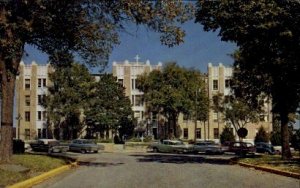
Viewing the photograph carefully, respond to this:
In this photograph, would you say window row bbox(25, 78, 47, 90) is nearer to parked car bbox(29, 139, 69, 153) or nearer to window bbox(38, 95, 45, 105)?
window bbox(38, 95, 45, 105)

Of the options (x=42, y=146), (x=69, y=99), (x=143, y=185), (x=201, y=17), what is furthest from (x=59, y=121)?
(x=143, y=185)

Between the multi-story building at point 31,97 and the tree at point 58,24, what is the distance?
227 feet

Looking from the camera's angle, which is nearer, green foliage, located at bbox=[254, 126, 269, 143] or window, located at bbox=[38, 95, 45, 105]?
window, located at bbox=[38, 95, 45, 105]

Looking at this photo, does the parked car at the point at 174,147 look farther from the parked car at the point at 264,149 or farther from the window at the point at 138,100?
the window at the point at 138,100

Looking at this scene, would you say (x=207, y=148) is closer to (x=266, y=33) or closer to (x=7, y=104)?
(x=266, y=33)

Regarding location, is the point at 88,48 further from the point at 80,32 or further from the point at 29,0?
the point at 29,0

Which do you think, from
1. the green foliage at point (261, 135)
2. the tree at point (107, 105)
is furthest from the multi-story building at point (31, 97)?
the green foliage at point (261, 135)

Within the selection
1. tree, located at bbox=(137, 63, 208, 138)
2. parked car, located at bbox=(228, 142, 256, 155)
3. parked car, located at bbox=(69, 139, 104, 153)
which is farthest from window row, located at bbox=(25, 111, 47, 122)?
parked car, located at bbox=(228, 142, 256, 155)

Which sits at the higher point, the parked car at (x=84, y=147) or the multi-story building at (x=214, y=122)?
the multi-story building at (x=214, y=122)

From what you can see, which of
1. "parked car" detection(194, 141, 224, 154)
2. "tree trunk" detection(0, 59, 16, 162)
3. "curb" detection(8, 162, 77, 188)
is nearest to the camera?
"curb" detection(8, 162, 77, 188)

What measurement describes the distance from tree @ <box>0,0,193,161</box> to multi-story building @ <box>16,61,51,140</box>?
6928 cm

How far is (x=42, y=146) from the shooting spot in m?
60.2

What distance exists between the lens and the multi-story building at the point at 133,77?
9519cm

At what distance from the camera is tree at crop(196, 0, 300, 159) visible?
1090 inches
